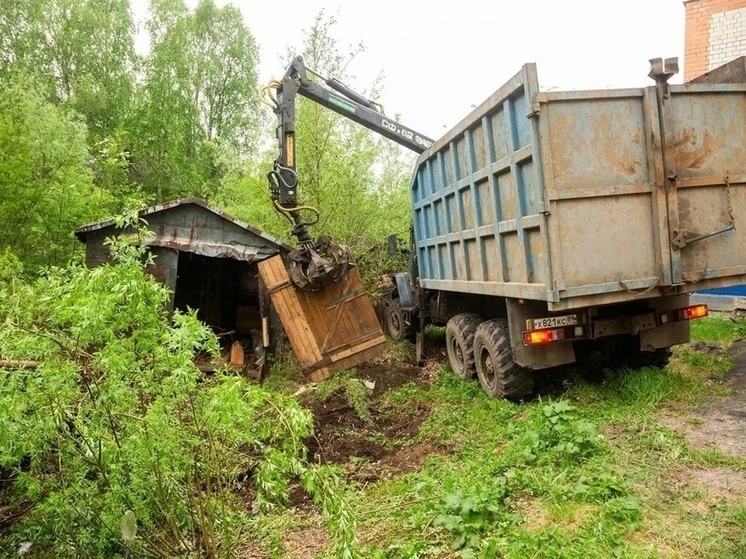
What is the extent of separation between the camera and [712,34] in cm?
918

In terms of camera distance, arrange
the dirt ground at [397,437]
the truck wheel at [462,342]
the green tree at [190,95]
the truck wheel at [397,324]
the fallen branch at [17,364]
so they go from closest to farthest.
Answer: the fallen branch at [17,364]
the dirt ground at [397,437]
the truck wheel at [462,342]
the truck wheel at [397,324]
the green tree at [190,95]

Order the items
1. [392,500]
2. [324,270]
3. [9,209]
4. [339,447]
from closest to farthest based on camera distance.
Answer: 1. [392,500]
2. [339,447]
3. [324,270]
4. [9,209]

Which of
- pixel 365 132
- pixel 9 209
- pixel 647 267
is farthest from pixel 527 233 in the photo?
pixel 9 209

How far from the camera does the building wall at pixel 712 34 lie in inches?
352

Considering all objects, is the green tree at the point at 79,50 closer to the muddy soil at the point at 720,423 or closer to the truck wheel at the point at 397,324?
the truck wheel at the point at 397,324

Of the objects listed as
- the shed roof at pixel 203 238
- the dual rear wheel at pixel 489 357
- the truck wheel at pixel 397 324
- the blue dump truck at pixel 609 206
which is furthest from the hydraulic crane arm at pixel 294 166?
the blue dump truck at pixel 609 206

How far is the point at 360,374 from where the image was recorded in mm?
7355

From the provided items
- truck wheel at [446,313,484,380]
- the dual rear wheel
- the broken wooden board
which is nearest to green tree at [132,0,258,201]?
the broken wooden board

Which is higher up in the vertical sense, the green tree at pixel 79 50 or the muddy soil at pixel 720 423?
the green tree at pixel 79 50

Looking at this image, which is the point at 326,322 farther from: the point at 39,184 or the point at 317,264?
the point at 39,184

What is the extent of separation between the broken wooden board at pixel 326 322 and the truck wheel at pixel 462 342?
114cm

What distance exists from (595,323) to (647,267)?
65 cm

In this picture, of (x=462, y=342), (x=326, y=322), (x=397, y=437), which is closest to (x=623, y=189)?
(x=462, y=342)

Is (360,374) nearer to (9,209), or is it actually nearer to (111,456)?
(111,456)
